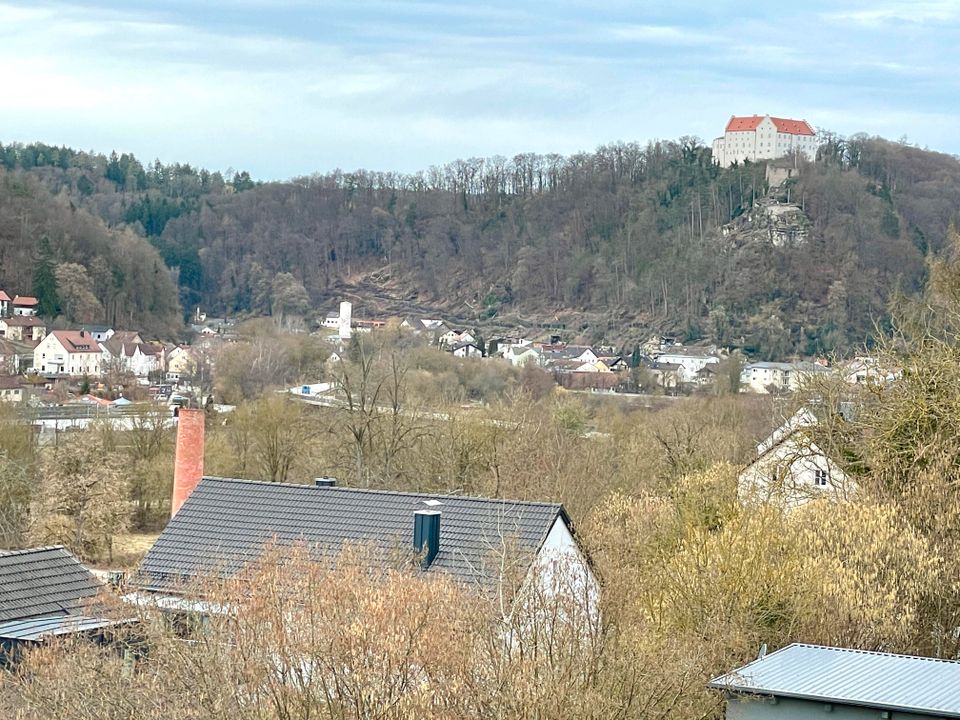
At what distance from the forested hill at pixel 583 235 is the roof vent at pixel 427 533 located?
96027 millimetres

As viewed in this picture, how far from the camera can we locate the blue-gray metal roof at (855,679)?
11.7 meters

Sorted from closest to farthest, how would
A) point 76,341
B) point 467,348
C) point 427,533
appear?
point 427,533
point 76,341
point 467,348

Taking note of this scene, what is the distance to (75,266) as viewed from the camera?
369 feet

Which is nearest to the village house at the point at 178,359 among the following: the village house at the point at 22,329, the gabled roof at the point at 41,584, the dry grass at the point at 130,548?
the village house at the point at 22,329

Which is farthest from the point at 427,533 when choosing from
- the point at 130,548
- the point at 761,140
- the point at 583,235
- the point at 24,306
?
the point at 761,140

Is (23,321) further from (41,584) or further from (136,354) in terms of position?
(41,584)

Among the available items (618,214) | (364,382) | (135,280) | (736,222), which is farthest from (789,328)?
(364,382)

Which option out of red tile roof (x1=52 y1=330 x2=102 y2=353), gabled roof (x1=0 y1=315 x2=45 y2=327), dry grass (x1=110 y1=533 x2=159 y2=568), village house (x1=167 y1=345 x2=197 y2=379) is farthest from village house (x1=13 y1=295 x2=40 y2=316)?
dry grass (x1=110 y1=533 x2=159 y2=568)

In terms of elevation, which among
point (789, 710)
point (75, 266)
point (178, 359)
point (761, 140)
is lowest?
point (178, 359)

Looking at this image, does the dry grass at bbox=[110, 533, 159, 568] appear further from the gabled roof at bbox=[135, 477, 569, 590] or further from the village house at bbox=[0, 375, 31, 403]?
the village house at bbox=[0, 375, 31, 403]

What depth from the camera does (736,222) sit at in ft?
456

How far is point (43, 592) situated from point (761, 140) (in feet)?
464

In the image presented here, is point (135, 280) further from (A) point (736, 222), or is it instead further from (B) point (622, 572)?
(B) point (622, 572)

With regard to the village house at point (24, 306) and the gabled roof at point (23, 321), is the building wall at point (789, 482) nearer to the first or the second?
the gabled roof at point (23, 321)
